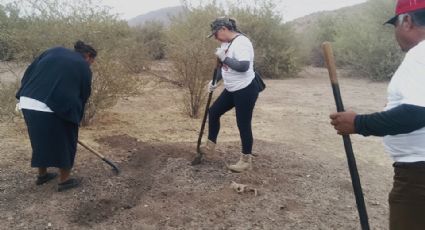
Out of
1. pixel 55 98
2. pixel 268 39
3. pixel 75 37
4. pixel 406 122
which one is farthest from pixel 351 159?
pixel 268 39

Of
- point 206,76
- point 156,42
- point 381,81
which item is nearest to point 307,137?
point 206,76

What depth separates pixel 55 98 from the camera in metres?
3.97

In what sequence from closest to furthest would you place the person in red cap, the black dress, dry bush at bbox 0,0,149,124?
the person in red cap
the black dress
dry bush at bbox 0,0,149,124

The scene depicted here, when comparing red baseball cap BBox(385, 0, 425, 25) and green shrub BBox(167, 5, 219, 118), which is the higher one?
red baseball cap BBox(385, 0, 425, 25)

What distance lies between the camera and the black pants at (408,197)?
6.91 feet

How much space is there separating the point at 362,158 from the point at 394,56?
9556mm

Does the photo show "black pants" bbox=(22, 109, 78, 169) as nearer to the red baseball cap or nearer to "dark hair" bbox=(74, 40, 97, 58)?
"dark hair" bbox=(74, 40, 97, 58)

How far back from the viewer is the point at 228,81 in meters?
4.45

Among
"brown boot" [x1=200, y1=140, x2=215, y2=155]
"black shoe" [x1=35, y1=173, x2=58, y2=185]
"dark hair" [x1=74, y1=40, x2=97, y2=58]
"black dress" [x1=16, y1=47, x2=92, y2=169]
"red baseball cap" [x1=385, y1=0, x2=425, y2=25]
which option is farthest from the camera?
"brown boot" [x1=200, y1=140, x2=215, y2=155]

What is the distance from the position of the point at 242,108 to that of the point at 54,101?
71.6 inches

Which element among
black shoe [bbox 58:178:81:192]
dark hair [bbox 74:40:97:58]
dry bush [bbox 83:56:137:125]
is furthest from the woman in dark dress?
dry bush [bbox 83:56:137:125]

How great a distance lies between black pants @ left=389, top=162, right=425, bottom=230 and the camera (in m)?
2.11

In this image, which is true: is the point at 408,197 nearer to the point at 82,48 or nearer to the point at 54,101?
the point at 54,101

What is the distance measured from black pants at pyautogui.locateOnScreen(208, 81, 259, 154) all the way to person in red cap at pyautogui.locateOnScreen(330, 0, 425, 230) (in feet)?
7.15
